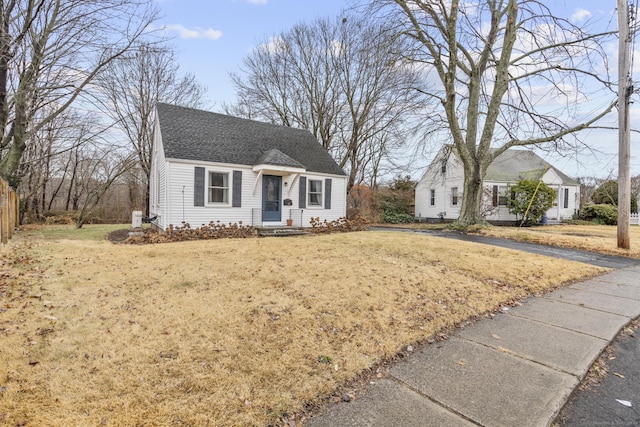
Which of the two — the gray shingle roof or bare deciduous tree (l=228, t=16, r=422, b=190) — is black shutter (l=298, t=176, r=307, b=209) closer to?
the gray shingle roof

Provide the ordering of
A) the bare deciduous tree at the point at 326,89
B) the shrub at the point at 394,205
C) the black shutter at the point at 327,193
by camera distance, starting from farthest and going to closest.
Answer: the shrub at the point at 394,205
the bare deciduous tree at the point at 326,89
the black shutter at the point at 327,193

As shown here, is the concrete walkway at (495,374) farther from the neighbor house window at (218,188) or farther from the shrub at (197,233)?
the neighbor house window at (218,188)

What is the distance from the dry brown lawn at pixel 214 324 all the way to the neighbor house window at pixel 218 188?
5.02 meters

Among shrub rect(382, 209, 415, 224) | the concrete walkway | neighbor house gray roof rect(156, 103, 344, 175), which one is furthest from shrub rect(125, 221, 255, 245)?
shrub rect(382, 209, 415, 224)

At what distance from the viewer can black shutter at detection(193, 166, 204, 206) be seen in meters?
11.4

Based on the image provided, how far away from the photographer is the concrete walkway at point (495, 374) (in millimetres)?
2193

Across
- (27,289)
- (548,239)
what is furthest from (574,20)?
(27,289)

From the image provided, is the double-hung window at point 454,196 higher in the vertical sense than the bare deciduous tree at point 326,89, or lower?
lower

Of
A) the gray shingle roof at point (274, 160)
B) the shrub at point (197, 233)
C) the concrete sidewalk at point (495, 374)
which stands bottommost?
the concrete sidewalk at point (495, 374)

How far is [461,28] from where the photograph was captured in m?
13.2

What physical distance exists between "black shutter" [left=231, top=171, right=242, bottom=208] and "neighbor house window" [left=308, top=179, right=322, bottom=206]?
3254 mm

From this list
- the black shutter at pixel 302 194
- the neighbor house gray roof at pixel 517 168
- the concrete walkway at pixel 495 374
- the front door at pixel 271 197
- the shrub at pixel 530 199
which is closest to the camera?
the concrete walkway at pixel 495 374

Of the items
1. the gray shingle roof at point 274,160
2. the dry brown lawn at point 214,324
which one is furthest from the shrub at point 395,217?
the dry brown lawn at point 214,324

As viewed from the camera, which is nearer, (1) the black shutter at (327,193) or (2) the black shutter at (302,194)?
(2) the black shutter at (302,194)
